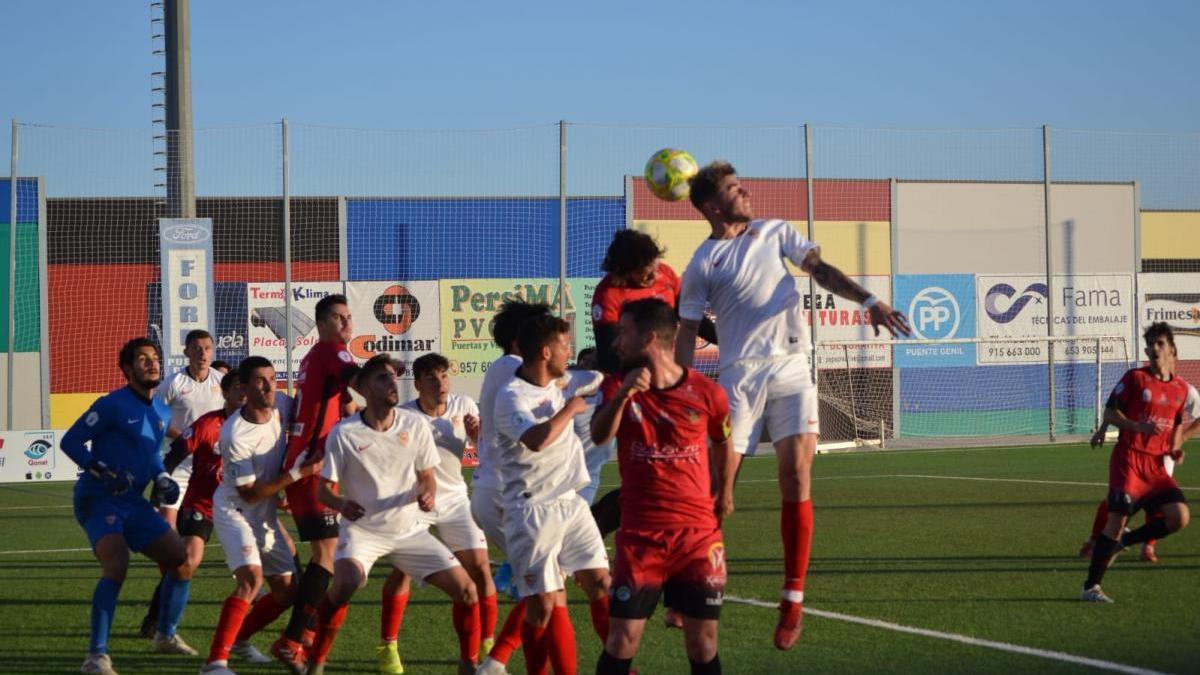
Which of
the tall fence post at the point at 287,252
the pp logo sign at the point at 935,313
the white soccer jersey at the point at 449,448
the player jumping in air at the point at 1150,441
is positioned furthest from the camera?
the pp logo sign at the point at 935,313


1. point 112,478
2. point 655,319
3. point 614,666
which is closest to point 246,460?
point 112,478

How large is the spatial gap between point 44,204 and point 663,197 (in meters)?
19.0

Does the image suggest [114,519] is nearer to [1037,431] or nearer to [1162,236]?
[1037,431]

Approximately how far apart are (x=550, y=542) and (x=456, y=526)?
157cm

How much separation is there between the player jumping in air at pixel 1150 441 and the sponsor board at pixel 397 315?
18.5 m

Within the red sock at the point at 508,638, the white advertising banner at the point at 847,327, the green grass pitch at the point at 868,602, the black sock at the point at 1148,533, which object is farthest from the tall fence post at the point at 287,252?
the red sock at the point at 508,638

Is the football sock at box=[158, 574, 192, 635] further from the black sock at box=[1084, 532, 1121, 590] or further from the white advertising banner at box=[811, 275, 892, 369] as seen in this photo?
the white advertising banner at box=[811, 275, 892, 369]

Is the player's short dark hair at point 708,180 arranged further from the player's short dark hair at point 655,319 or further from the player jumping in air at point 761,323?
the player's short dark hair at point 655,319

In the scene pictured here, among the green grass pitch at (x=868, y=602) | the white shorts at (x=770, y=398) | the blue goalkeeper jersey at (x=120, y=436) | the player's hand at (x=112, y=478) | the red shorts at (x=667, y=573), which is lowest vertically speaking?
the green grass pitch at (x=868, y=602)

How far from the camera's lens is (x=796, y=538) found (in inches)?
272

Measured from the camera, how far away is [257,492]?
798 centimetres

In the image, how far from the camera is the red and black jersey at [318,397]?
8359mm

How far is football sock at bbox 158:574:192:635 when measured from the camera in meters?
8.31

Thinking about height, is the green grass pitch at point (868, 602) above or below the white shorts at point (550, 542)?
below
